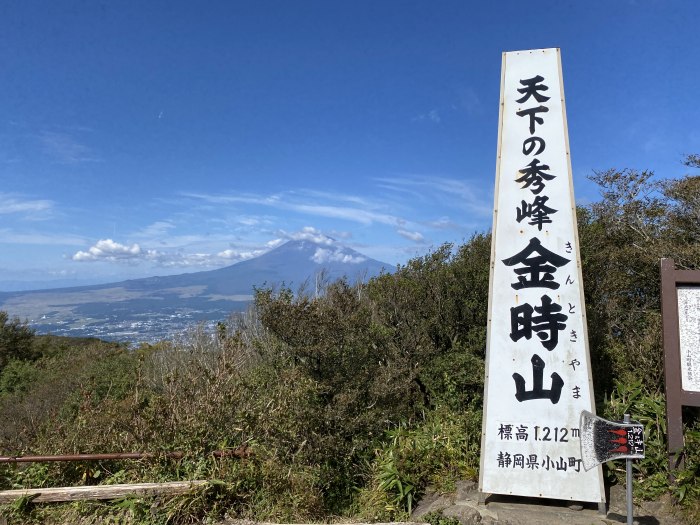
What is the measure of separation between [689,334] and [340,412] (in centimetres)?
380

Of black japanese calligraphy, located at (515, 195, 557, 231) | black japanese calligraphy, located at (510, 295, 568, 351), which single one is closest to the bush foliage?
black japanese calligraphy, located at (510, 295, 568, 351)

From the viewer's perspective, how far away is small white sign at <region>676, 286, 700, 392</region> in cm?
451

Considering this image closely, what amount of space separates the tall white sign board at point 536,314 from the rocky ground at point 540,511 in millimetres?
152

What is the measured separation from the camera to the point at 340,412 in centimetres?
576

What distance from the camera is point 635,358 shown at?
6301 millimetres

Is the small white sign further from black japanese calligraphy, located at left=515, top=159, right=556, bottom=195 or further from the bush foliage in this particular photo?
black japanese calligraphy, located at left=515, top=159, right=556, bottom=195

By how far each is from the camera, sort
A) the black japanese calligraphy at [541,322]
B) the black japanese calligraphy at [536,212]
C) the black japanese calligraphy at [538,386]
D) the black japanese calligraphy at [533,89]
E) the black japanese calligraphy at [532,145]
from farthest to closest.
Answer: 1. the black japanese calligraphy at [533,89]
2. the black japanese calligraphy at [532,145]
3. the black japanese calligraphy at [536,212]
4. the black japanese calligraphy at [541,322]
5. the black japanese calligraphy at [538,386]

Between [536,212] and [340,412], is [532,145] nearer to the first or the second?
[536,212]

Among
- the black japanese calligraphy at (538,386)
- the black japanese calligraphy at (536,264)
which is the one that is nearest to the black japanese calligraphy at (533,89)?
the black japanese calligraphy at (536,264)

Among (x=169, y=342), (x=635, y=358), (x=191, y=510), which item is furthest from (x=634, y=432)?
(x=169, y=342)

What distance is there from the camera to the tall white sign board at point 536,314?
180 inches

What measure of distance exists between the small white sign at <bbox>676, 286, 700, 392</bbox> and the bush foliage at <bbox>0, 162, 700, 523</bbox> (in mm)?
578

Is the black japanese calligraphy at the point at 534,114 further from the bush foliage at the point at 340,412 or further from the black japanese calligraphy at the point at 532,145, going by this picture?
the bush foliage at the point at 340,412

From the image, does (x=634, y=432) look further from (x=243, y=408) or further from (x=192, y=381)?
(x=192, y=381)
